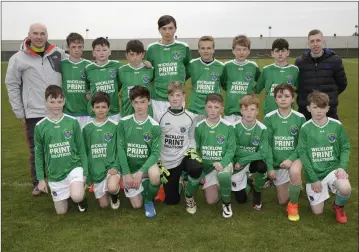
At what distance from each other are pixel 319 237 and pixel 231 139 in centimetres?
150

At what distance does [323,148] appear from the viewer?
14.9ft

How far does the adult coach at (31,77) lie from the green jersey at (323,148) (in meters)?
3.50

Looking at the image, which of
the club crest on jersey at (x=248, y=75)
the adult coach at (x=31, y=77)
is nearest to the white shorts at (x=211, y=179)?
the club crest on jersey at (x=248, y=75)

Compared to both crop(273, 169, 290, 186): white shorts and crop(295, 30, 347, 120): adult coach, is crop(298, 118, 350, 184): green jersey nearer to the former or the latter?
crop(273, 169, 290, 186): white shorts

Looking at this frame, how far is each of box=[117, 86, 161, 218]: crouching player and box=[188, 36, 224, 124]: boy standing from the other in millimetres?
934

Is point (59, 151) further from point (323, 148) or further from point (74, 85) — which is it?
point (323, 148)

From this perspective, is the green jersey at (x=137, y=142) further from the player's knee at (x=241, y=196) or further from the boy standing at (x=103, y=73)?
the player's knee at (x=241, y=196)

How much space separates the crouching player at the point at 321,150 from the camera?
4508 mm

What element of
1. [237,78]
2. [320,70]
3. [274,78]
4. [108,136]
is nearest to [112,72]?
[108,136]

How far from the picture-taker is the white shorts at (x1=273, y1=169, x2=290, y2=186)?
196 inches

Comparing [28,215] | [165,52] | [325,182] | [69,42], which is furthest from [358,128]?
[28,215]

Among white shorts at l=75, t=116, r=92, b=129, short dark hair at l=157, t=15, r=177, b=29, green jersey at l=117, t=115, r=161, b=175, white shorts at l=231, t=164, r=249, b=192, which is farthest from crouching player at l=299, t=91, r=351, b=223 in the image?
white shorts at l=75, t=116, r=92, b=129

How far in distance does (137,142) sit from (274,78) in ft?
7.32

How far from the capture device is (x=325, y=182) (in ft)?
14.8
